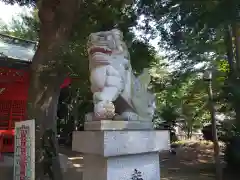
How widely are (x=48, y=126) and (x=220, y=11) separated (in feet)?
14.4

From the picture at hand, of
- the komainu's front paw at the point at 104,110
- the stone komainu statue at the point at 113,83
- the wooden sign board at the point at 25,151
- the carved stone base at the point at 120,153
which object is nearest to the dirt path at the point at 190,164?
the carved stone base at the point at 120,153

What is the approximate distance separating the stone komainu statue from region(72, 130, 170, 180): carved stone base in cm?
27

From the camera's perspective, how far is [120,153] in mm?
3123

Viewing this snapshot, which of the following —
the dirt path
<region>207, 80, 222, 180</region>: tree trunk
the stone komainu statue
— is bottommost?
the dirt path

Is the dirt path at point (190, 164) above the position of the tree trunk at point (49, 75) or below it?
below

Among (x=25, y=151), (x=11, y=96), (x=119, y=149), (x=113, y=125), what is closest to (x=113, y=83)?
(x=113, y=125)

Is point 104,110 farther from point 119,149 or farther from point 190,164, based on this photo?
point 190,164

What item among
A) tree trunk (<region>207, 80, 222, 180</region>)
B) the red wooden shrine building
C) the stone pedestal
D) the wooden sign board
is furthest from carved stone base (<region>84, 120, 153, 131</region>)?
the red wooden shrine building

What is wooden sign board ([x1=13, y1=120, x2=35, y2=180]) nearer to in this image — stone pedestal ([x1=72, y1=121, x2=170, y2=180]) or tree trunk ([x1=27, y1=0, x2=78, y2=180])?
stone pedestal ([x1=72, y1=121, x2=170, y2=180])

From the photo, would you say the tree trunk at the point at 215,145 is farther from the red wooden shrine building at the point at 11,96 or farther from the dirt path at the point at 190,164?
the red wooden shrine building at the point at 11,96

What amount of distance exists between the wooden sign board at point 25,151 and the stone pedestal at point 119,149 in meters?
0.60

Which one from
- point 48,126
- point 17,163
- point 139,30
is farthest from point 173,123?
point 17,163

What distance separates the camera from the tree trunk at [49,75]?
554 cm

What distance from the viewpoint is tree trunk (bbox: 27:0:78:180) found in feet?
18.2
